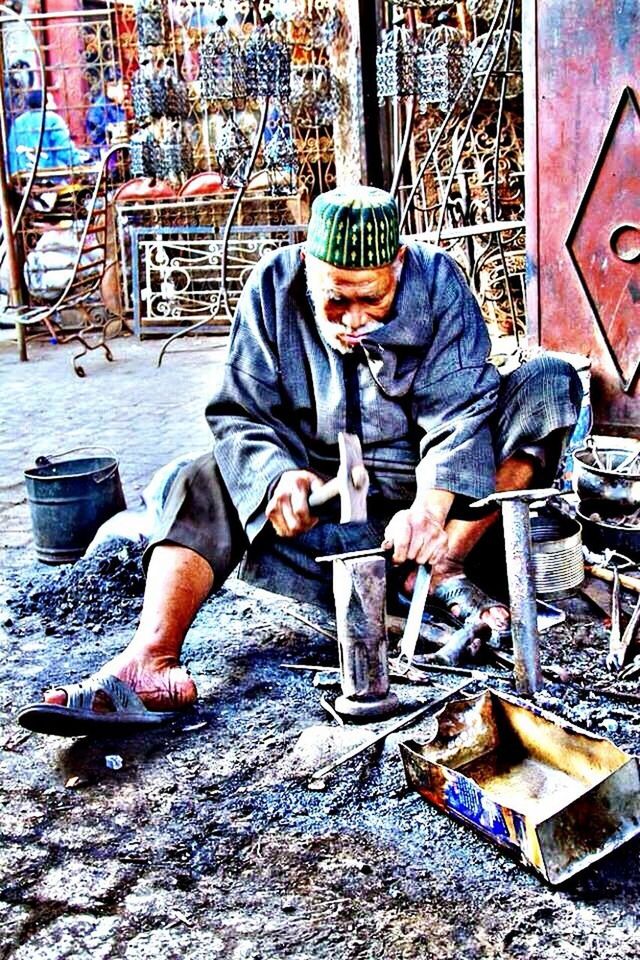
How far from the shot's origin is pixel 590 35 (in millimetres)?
4828

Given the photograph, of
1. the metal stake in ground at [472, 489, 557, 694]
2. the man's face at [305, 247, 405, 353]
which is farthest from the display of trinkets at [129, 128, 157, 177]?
the metal stake in ground at [472, 489, 557, 694]

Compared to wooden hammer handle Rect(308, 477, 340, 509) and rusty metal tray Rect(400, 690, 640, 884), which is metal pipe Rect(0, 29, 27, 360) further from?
rusty metal tray Rect(400, 690, 640, 884)

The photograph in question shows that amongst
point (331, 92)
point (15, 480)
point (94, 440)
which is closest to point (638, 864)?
point (15, 480)

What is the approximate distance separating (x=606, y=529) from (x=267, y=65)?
5753 millimetres

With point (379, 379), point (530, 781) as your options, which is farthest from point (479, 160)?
point (530, 781)

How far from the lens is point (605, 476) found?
13.5ft

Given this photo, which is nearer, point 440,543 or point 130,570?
point 440,543

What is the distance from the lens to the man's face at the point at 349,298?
312cm

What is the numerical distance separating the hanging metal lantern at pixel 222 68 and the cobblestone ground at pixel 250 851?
6289mm

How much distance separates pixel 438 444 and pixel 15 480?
3353 mm

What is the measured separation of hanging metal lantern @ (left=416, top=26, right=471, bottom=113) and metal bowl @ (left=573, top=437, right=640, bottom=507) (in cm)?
330

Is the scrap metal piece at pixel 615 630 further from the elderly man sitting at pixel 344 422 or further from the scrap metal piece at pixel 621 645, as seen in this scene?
the elderly man sitting at pixel 344 422

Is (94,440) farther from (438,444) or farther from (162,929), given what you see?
(162,929)

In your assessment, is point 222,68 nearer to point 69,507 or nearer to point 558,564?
point 69,507
